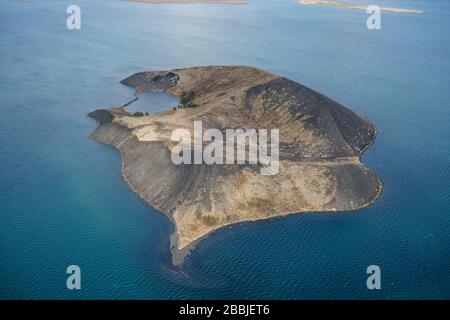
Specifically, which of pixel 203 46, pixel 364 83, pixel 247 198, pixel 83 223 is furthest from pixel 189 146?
pixel 203 46

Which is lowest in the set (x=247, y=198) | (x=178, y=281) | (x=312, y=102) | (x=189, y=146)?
(x=178, y=281)

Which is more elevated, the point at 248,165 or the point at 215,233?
the point at 248,165

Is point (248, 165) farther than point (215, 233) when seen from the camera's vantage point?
Yes

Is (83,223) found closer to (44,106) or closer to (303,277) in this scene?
(303,277)

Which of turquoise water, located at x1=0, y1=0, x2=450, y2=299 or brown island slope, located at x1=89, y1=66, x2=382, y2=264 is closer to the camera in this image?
turquoise water, located at x1=0, y1=0, x2=450, y2=299
